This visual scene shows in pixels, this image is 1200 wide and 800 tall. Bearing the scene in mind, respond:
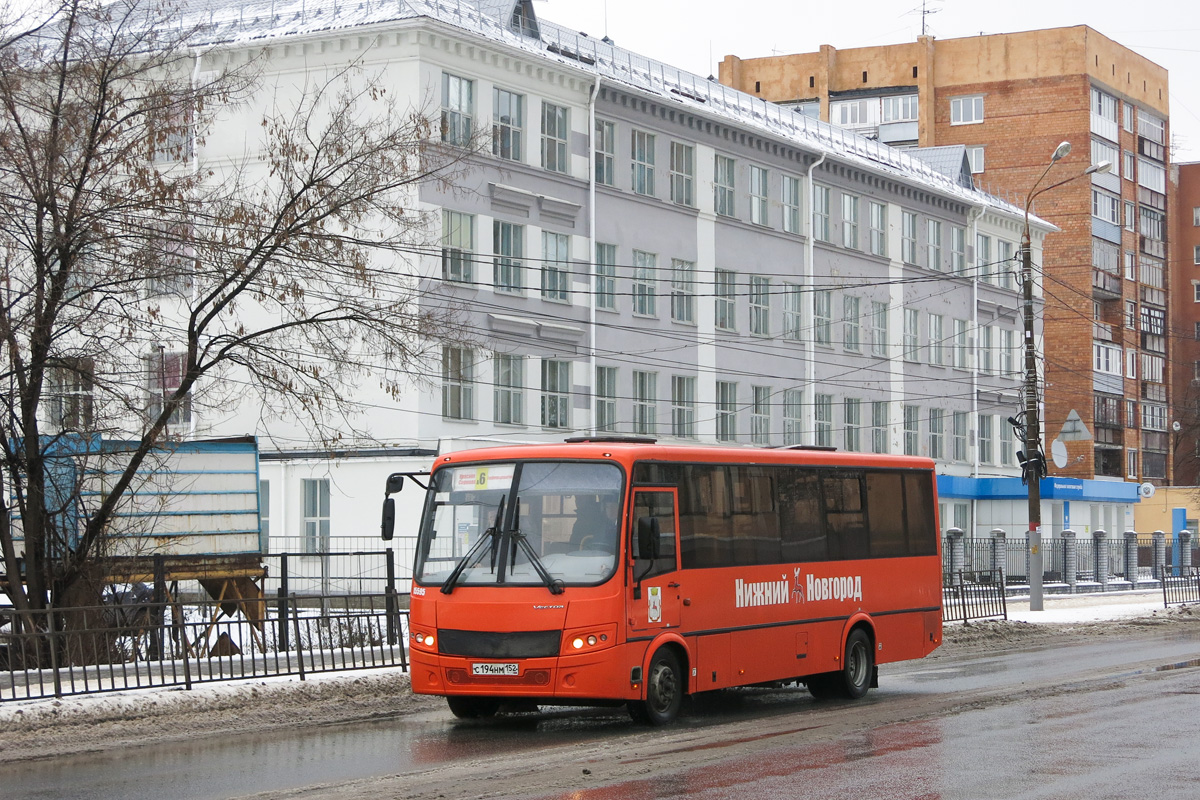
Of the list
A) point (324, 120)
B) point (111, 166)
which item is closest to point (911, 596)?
point (111, 166)

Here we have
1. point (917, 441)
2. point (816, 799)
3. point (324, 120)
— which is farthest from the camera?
point (917, 441)

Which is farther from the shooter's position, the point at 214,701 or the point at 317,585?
the point at 317,585

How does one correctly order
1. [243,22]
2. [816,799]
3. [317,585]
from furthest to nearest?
1. [243,22]
2. [317,585]
3. [816,799]

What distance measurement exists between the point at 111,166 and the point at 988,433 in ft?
159

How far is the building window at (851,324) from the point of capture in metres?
52.6

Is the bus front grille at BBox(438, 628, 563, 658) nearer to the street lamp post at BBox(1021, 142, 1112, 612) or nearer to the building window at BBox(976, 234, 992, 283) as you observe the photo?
the street lamp post at BBox(1021, 142, 1112, 612)

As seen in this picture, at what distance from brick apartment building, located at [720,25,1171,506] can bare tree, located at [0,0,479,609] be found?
59.9 m

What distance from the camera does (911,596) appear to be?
61.4 ft

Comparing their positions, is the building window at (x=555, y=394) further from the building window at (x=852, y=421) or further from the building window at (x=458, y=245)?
the building window at (x=852, y=421)

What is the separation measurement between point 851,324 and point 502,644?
40.1 m

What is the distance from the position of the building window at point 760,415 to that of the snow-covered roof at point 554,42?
7499 mm

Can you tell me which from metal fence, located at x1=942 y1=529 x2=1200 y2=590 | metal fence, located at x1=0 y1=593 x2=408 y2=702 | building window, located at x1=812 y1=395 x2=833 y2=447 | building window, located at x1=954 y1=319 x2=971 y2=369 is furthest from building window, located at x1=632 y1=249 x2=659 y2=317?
metal fence, located at x1=0 y1=593 x2=408 y2=702

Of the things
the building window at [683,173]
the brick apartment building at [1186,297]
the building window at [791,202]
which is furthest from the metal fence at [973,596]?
the brick apartment building at [1186,297]

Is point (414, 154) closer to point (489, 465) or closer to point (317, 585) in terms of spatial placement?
point (489, 465)
